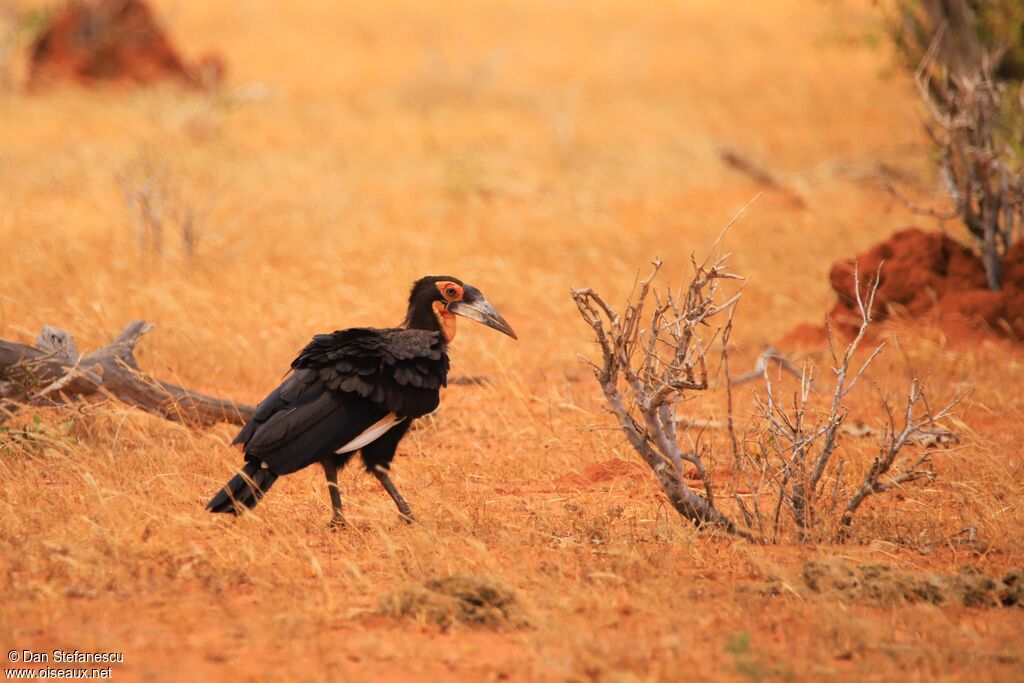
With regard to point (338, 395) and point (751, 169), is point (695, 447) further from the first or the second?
point (751, 169)

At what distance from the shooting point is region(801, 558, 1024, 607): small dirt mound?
13.5 ft

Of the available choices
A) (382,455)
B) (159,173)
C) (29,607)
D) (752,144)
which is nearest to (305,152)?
(159,173)

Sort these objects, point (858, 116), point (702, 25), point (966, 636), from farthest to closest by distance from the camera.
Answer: point (702, 25), point (858, 116), point (966, 636)

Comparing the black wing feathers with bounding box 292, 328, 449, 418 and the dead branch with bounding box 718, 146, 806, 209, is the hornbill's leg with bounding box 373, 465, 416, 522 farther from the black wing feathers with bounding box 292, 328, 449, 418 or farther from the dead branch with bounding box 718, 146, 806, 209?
the dead branch with bounding box 718, 146, 806, 209

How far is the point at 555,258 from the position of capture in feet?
34.2

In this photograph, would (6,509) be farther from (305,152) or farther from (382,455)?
(305,152)

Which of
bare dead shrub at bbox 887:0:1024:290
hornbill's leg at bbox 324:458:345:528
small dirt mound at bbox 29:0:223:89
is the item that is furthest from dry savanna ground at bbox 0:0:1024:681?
small dirt mound at bbox 29:0:223:89

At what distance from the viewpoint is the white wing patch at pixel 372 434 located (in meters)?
4.91

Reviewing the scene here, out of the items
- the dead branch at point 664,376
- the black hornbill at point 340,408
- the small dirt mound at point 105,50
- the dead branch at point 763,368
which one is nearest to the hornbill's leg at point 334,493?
the black hornbill at point 340,408

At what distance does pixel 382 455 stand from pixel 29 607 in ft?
5.23

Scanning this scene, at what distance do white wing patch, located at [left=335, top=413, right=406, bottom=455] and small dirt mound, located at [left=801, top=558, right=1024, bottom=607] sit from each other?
177 centimetres

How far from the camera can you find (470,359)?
7812 mm

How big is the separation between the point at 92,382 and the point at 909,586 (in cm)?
382

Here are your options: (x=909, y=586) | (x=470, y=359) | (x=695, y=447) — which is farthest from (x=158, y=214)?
(x=909, y=586)
